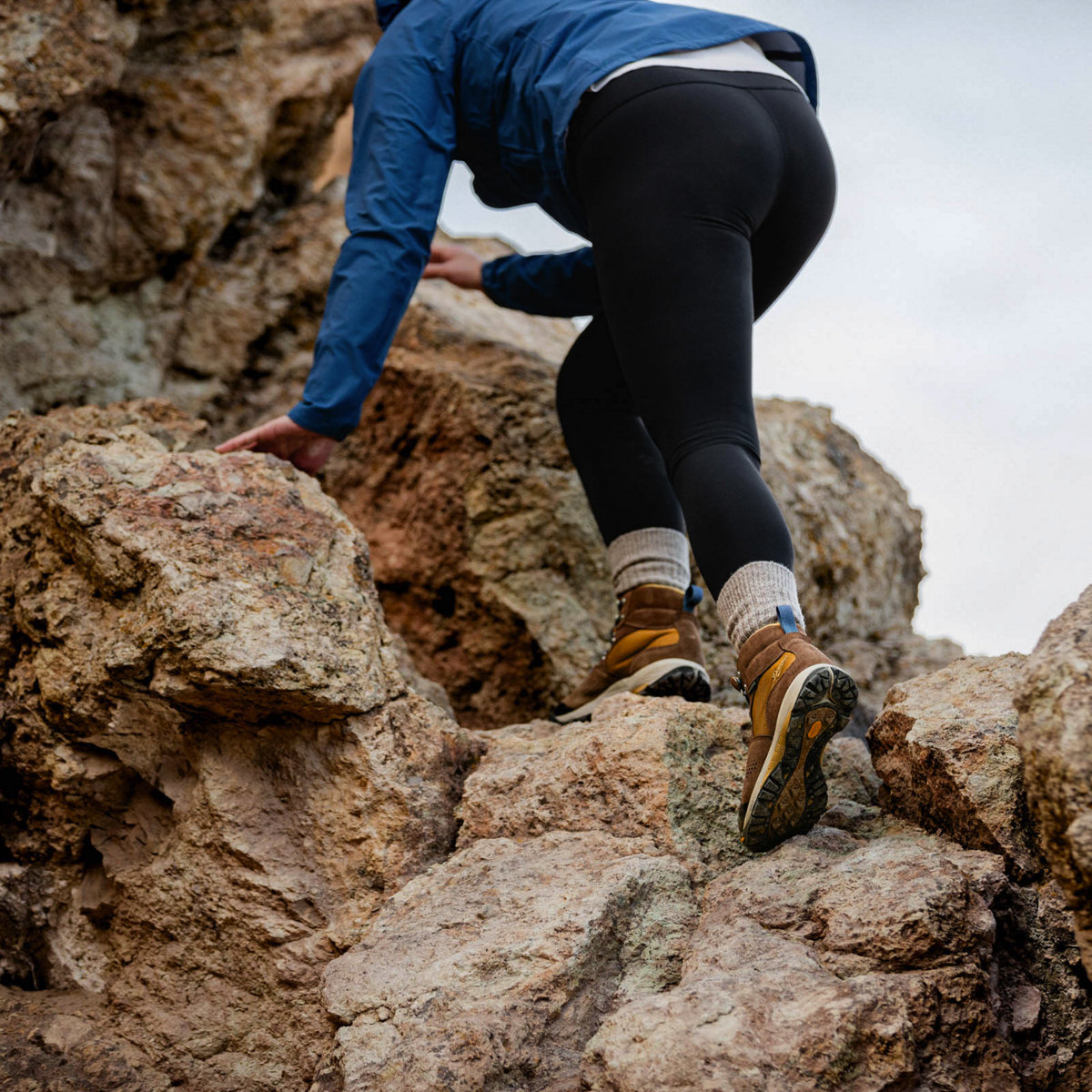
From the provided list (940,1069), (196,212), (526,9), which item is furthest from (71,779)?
(196,212)

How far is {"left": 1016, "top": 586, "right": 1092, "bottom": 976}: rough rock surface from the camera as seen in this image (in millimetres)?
1177

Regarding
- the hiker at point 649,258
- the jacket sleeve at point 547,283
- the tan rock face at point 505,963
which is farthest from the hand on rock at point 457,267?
the tan rock face at point 505,963

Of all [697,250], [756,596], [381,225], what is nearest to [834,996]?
[756,596]

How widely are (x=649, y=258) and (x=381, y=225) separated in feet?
2.23

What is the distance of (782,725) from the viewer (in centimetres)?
157

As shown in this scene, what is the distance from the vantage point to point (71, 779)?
200 cm

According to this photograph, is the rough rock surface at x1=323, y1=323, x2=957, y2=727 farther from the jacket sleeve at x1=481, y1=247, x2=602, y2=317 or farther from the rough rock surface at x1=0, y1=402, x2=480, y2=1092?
the rough rock surface at x1=0, y1=402, x2=480, y2=1092

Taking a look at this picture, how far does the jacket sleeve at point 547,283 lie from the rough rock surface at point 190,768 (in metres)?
0.98

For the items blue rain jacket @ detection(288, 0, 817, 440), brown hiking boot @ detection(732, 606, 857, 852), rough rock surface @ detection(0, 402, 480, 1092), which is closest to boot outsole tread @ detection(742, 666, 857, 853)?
brown hiking boot @ detection(732, 606, 857, 852)

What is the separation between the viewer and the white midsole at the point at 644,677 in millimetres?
2207

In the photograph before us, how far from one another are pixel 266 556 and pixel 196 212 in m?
2.36

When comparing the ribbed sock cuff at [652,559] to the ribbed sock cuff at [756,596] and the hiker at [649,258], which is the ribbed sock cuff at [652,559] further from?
the ribbed sock cuff at [756,596]

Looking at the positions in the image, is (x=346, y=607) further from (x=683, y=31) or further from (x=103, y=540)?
(x=683, y=31)

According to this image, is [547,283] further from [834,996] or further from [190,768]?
[834,996]
